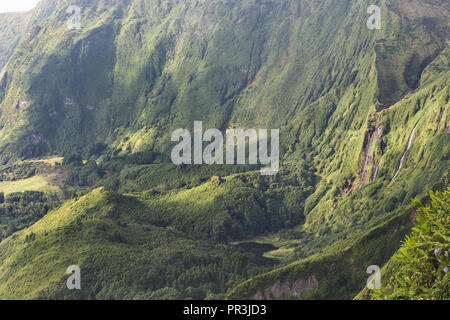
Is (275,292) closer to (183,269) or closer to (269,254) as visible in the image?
(183,269)

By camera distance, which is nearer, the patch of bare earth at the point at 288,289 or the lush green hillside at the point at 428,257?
the lush green hillside at the point at 428,257

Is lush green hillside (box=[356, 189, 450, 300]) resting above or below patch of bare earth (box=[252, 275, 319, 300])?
above

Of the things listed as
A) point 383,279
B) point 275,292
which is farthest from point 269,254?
point 383,279

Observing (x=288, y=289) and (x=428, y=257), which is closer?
(x=428, y=257)

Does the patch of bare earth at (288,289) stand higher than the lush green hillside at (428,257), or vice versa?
the lush green hillside at (428,257)

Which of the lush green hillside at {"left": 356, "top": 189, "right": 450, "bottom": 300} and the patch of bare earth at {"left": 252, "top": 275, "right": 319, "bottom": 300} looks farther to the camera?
the patch of bare earth at {"left": 252, "top": 275, "right": 319, "bottom": 300}

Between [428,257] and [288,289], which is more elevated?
[428,257]

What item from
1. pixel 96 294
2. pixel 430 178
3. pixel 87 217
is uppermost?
pixel 430 178
